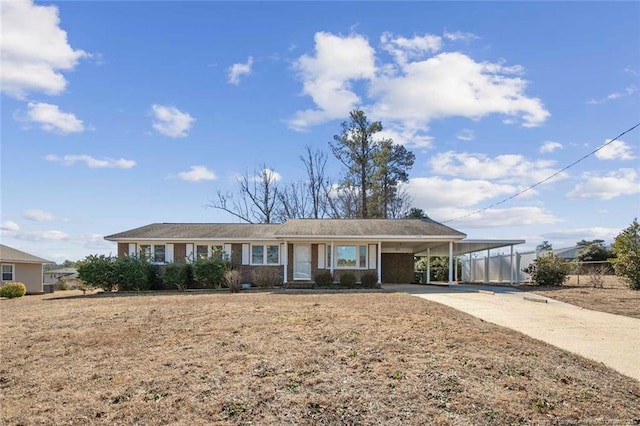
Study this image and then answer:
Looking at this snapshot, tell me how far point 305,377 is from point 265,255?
62.5ft

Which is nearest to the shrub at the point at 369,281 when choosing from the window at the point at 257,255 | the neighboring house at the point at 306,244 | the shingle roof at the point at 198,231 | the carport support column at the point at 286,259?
the neighboring house at the point at 306,244

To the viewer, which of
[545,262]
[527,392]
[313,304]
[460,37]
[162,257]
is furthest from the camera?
[162,257]

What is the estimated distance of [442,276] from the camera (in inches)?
1332

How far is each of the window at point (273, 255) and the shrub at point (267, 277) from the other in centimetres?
72

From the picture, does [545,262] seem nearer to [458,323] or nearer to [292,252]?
[292,252]

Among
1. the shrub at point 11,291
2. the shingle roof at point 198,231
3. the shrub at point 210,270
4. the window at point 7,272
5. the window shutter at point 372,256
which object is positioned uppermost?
the shingle roof at point 198,231

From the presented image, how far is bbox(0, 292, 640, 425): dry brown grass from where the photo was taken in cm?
494

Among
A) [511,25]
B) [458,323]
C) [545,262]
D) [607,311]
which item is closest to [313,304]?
[458,323]

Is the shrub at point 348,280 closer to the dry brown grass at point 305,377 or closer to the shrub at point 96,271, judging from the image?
the shrub at point 96,271

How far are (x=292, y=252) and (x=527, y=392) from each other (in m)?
18.4

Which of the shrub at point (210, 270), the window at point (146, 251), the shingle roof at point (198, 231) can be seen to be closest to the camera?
the shrub at point (210, 270)

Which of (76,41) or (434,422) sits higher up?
(76,41)

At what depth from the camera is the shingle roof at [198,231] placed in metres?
24.9

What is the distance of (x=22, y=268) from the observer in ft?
106
